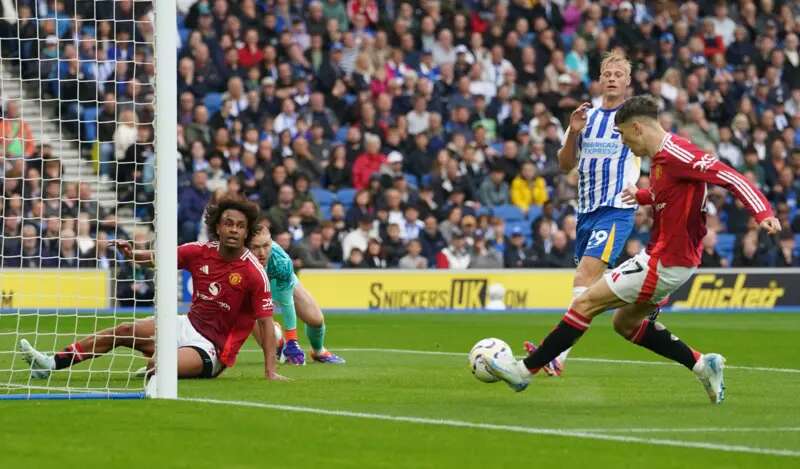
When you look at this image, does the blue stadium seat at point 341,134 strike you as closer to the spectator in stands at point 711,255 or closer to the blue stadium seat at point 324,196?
the blue stadium seat at point 324,196

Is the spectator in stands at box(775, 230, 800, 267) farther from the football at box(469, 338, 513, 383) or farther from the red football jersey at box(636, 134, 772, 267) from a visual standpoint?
the football at box(469, 338, 513, 383)

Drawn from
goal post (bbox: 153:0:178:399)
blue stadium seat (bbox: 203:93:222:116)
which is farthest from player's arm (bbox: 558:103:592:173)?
blue stadium seat (bbox: 203:93:222:116)

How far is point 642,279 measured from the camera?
10.1 m

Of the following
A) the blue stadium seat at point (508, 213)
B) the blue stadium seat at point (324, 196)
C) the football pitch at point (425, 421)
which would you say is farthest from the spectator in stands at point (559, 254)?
the football pitch at point (425, 421)

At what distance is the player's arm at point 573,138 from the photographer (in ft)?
39.5

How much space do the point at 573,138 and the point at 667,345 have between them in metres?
2.27

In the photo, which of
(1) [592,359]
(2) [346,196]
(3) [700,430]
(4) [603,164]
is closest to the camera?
(3) [700,430]

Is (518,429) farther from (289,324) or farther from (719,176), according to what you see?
(289,324)

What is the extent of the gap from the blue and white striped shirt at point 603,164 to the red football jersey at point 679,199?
2.60 metres

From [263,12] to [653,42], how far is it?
8.60 metres

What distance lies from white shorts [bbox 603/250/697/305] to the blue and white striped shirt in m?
2.75

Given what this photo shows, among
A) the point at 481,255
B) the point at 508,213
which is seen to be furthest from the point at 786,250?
the point at 481,255

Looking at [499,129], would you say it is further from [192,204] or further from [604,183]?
[604,183]

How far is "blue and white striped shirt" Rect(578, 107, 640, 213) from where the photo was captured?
42.3 ft
